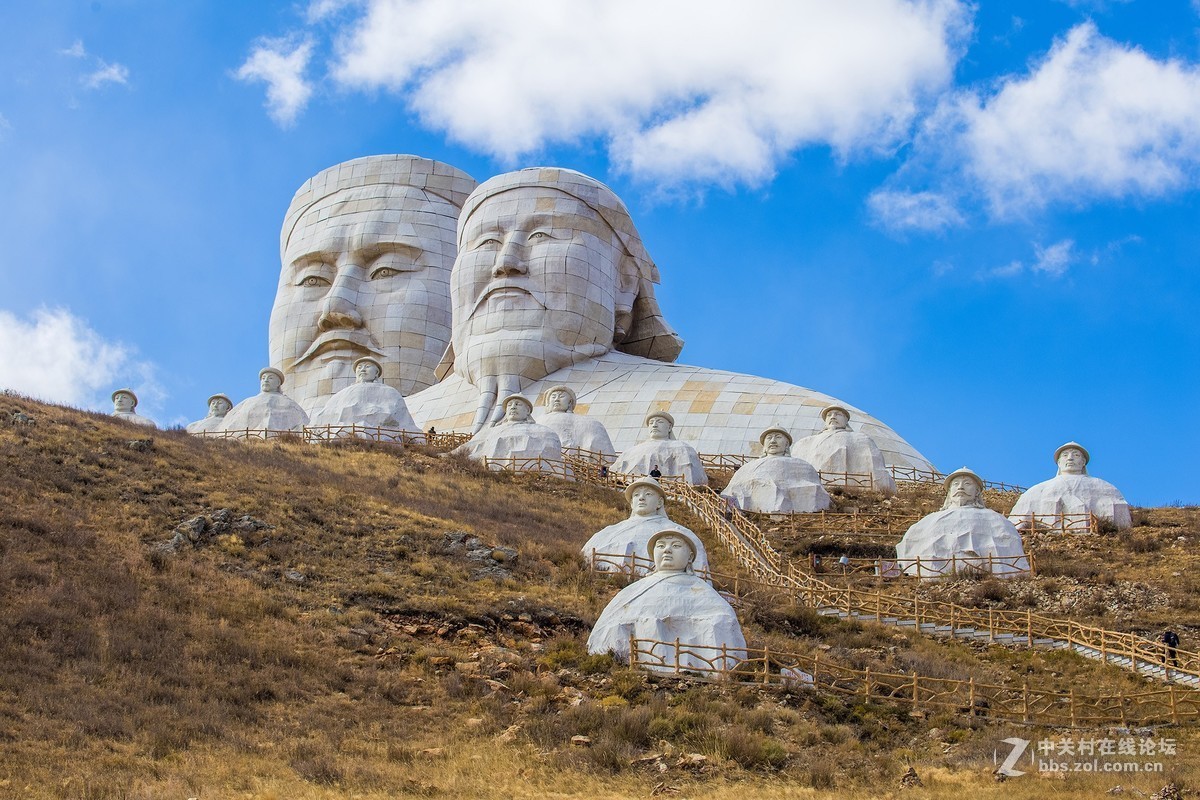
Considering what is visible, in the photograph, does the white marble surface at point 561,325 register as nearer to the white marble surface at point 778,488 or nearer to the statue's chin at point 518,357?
the statue's chin at point 518,357

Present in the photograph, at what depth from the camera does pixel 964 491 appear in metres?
32.6

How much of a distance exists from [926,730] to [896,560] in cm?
955

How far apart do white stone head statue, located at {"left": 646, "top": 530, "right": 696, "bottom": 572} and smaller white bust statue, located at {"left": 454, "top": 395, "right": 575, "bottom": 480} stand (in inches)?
492

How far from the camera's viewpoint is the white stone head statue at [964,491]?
32562mm

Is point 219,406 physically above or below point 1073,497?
above

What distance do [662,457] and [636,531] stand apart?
8360mm

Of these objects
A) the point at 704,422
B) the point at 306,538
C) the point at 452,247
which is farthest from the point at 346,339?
the point at 306,538

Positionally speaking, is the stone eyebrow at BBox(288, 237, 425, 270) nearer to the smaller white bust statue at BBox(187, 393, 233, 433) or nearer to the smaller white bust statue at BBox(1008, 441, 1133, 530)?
the smaller white bust statue at BBox(187, 393, 233, 433)

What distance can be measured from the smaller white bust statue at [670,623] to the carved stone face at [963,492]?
8.82m

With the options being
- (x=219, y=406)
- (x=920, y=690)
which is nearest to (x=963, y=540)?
(x=920, y=690)

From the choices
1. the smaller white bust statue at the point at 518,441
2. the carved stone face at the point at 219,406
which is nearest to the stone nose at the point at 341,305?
the carved stone face at the point at 219,406

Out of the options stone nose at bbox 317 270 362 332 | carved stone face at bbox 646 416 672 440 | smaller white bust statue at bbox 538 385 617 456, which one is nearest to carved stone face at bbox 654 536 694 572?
carved stone face at bbox 646 416 672 440

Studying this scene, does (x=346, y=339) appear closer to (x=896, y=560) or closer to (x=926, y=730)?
(x=896, y=560)

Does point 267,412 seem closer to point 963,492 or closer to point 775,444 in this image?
point 775,444
